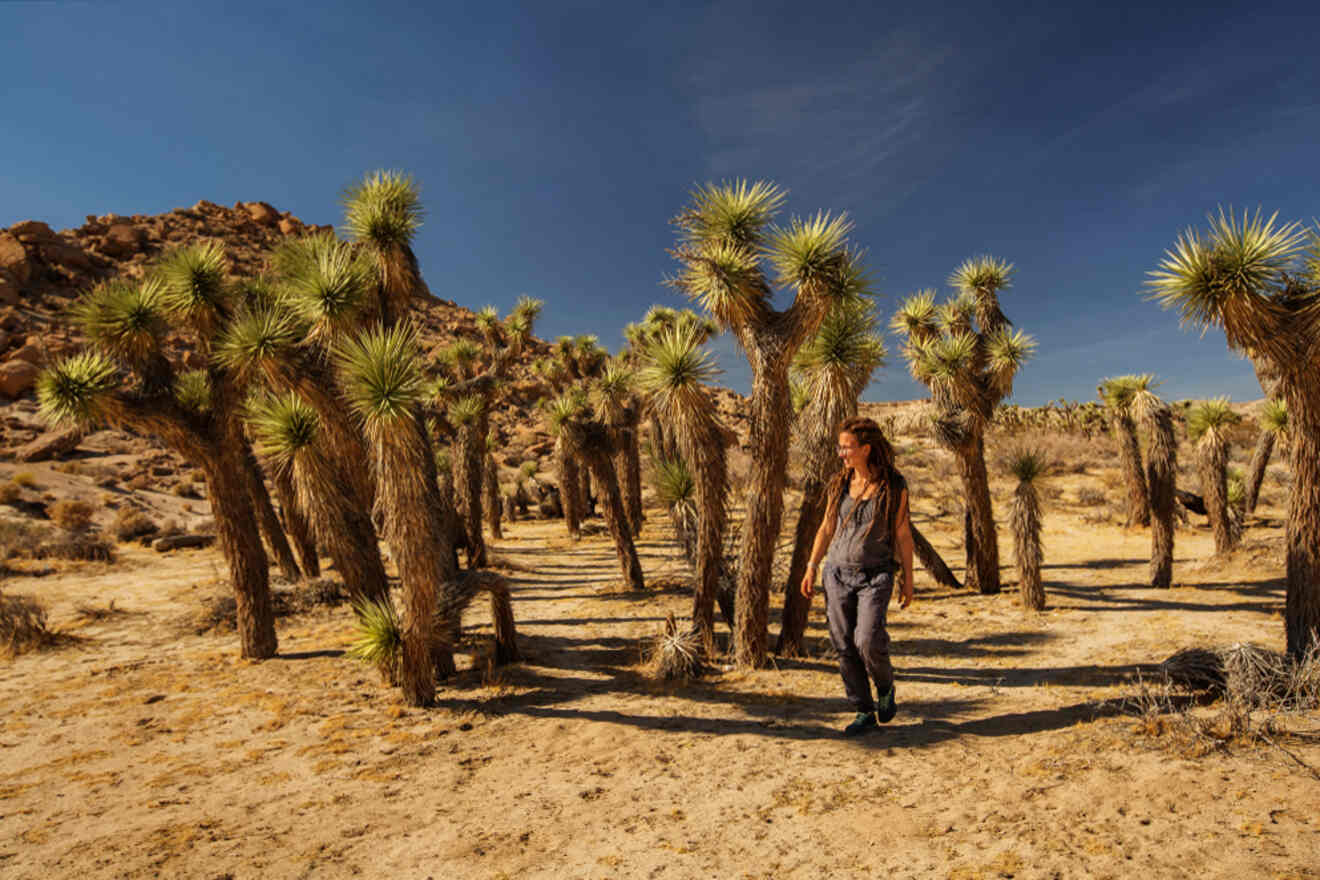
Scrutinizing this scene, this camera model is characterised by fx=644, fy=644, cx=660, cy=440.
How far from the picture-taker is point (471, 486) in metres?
16.5

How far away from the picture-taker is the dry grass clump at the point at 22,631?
9.47m

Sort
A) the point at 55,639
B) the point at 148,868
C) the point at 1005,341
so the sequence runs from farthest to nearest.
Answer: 1. the point at 1005,341
2. the point at 55,639
3. the point at 148,868

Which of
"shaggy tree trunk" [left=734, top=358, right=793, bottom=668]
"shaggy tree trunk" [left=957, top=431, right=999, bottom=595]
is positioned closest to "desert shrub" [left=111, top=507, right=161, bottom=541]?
"shaggy tree trunk" [left=734, top=358, right=793, bottom=668]

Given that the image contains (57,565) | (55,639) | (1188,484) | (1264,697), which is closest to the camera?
(1264,697)

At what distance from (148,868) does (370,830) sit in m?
1.22

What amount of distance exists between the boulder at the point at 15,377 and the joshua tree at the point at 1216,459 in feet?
148

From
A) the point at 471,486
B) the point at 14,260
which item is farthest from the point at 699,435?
the point at 14,260

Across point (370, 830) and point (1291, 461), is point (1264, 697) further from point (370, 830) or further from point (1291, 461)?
point (370, 830)

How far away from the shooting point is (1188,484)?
896 inches

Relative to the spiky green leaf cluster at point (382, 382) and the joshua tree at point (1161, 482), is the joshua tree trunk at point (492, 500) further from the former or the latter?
the joshua tree at point (1161, 482)

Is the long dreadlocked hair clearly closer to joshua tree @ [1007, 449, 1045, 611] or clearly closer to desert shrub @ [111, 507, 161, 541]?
joshua tree @ [1007, 449, 1045, 611]

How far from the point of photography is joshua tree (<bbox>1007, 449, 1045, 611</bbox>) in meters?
10.1

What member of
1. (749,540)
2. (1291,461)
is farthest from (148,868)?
(1291,461)

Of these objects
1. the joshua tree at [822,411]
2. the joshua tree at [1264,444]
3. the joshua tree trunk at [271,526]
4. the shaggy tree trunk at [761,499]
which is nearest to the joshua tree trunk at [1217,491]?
the joshua tree at [1264,444]
